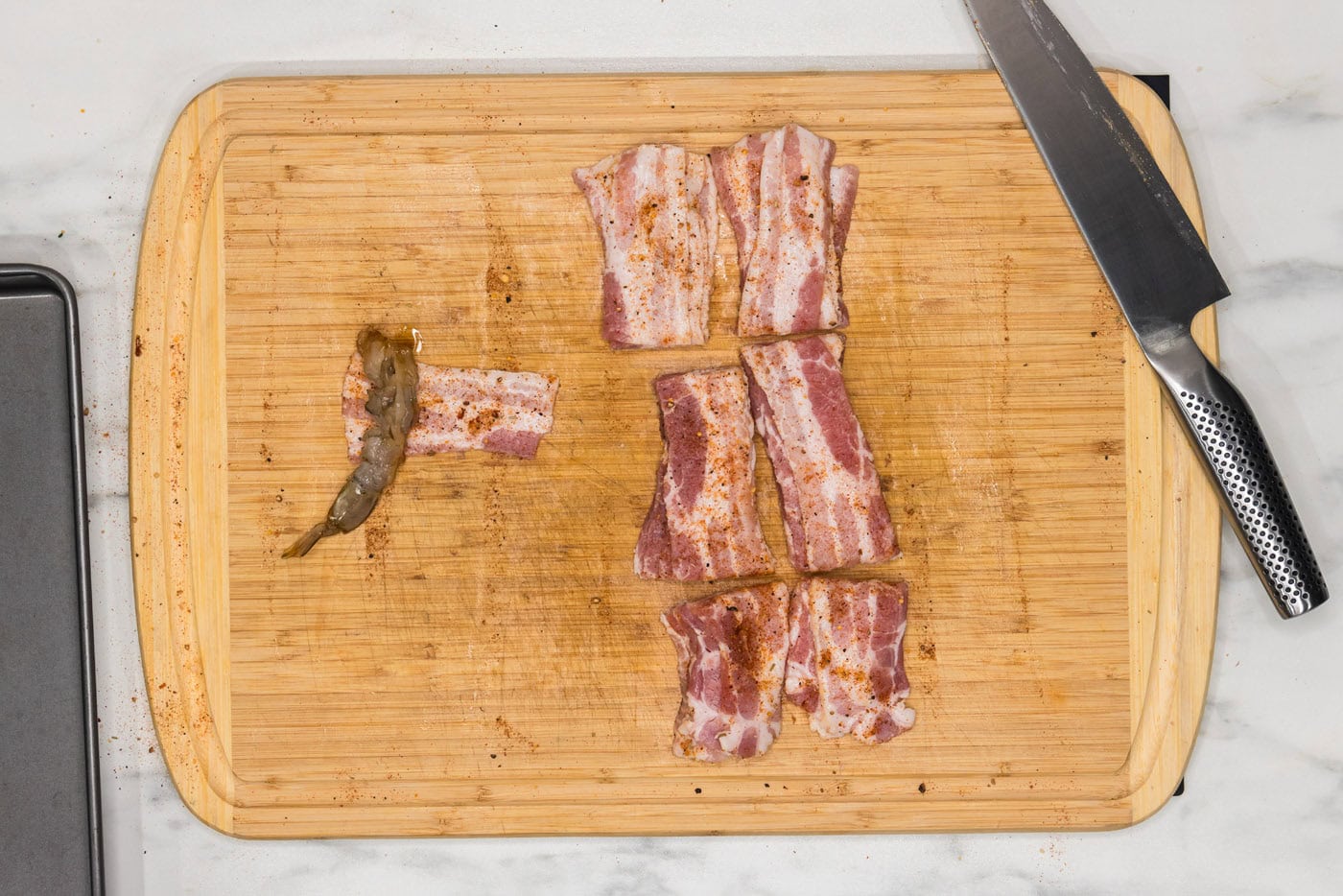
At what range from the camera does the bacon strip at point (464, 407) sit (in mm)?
3527

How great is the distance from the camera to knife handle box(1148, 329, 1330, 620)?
345 centimetres

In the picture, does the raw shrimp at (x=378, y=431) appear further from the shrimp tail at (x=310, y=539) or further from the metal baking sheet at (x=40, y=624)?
the metal baking sheet at (x=40, y=624)

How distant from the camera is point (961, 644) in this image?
142 inches

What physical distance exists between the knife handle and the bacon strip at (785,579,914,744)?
4.14 feet

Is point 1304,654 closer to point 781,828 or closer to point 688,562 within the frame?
point 781,828

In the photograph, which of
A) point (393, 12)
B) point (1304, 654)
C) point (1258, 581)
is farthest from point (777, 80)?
point (1304, 654)

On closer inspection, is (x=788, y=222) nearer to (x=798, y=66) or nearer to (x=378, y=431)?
(x=798, y=66)

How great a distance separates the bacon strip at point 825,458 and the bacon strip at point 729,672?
11.8 inches

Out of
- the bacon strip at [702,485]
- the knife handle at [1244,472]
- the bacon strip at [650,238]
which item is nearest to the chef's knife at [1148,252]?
the knife handle at [1244,472]

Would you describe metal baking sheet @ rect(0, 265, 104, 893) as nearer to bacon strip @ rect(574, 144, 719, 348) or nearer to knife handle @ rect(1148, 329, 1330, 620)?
bacon strip @ rect(574, 144, 719, 348)

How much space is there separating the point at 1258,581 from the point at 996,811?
4.62ft

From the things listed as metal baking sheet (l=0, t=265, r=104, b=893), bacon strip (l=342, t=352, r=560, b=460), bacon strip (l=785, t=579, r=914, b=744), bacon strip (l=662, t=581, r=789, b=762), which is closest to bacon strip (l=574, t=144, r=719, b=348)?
bacon strip (l=342, t=352, r=560, b=460)

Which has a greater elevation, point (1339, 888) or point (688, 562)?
point (688, 562)

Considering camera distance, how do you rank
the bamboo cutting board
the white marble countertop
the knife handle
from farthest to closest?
1. the white marble countertop
2. the bamboo cutting board
3. the knife handle
